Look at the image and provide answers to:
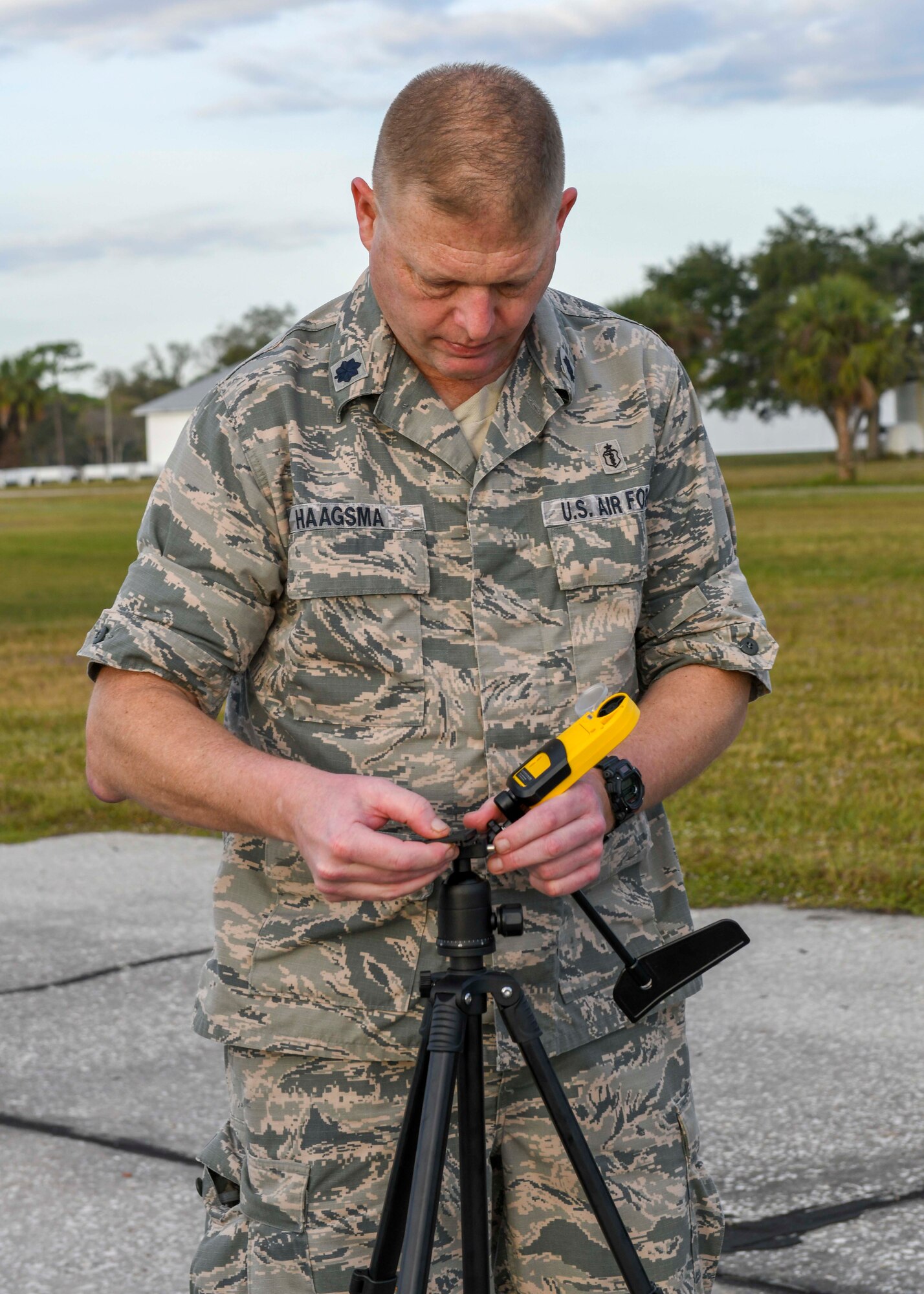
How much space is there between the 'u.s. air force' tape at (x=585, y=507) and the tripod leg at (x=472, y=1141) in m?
0.63

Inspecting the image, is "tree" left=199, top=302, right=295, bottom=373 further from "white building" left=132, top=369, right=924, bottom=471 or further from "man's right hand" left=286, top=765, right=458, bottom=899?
"man's right hand" left=286, top=765, right=458, bottom=899

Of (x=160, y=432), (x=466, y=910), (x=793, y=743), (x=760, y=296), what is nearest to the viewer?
(x=466, y=910)

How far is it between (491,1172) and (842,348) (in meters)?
53.7

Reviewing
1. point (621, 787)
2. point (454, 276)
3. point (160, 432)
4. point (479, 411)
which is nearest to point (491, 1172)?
point (621, 787)

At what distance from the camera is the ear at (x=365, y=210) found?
1940 mm

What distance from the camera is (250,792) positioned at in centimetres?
181

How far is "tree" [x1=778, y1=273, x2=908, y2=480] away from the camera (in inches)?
2062

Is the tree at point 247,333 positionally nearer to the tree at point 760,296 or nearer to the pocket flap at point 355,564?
the tree at point 760,296

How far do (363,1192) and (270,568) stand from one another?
786 mm

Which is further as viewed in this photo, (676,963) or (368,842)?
(676,963)

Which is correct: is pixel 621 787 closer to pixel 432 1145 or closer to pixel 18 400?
pixel 432 1145

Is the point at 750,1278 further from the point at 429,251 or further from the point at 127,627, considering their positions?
the point at 429,251

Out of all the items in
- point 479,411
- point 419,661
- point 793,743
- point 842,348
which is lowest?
point 793,743

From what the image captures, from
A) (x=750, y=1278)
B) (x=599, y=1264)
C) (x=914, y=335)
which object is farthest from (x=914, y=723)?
(x=914, y=335)
